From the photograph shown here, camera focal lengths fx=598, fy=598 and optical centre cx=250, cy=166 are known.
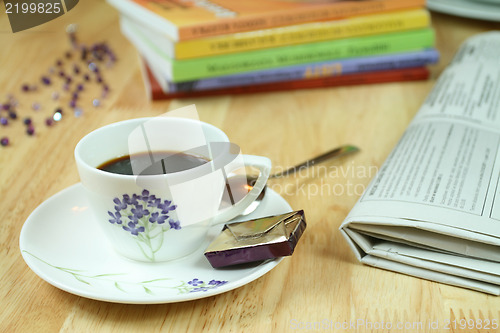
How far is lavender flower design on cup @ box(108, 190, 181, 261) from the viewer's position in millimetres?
459

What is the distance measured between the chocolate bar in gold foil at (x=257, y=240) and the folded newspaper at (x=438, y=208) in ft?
0.17

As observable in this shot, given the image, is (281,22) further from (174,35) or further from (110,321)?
(110,321)

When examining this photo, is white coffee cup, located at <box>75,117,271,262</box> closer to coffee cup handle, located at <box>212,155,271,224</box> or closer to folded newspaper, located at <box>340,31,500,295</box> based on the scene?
coffee cup handle, located at <box>212,155,271,224</box>

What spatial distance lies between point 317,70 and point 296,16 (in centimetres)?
9

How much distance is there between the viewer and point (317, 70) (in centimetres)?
92

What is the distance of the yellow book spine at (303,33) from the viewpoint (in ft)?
2.86

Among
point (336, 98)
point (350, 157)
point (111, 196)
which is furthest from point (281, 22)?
point (111, 196)

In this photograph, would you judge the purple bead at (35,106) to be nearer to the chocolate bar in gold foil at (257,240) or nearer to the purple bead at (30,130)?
the purple bead at (30,130)

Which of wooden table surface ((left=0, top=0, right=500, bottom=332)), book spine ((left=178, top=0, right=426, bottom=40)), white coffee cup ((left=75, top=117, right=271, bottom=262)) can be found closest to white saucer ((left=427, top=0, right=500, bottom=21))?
wooden table surface ((left=0, top=0, right=500, bottom=332))

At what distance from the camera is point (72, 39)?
3.57ft

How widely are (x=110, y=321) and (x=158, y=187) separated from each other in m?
0.10

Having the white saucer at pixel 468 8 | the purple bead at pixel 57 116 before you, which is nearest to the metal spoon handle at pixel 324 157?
the purple bead at pixel 57 116

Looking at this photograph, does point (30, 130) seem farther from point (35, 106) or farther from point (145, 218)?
point (145, 218)

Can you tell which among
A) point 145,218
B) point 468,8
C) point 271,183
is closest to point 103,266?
point 145,218
